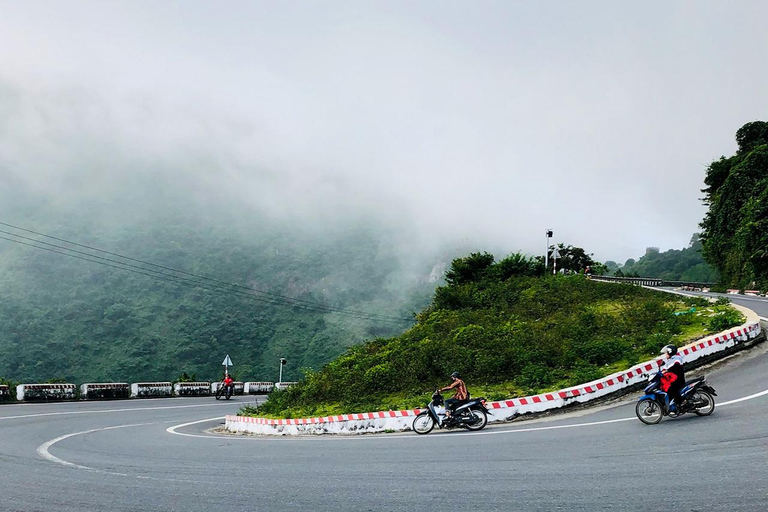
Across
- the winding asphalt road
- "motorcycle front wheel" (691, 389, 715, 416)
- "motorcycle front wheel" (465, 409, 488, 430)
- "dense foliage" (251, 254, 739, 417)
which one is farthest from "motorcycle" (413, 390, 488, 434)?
"motorcycle front wheel" (691, 389, 715, 416)

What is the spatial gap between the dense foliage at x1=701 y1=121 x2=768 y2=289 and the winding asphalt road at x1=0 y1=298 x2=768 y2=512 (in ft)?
117

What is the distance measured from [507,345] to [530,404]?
689cm

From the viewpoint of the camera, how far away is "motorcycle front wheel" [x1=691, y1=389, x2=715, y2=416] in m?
11.4

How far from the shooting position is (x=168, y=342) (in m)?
116

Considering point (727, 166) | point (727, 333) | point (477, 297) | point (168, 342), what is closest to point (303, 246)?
point (168, 342)

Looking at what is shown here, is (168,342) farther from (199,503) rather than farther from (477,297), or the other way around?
(199,503)

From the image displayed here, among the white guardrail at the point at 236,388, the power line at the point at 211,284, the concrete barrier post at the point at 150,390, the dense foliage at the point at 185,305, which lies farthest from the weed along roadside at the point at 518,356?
the power line at the point at 211,284

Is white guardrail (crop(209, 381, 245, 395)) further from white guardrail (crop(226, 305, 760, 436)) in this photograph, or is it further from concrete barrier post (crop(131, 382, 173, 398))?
white guardrail (crop(226, 305, 760, 436))

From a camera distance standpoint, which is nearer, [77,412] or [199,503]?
[199,503]

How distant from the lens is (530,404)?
1455cm

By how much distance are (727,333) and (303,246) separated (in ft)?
589

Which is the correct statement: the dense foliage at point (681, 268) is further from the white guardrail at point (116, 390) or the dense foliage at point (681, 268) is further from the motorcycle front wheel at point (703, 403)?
the motorcycle front wheel at point (703, 403)

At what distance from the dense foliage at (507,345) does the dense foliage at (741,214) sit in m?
21.3

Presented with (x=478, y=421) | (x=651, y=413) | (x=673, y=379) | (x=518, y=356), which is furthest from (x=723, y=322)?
(x=478, y=421)
